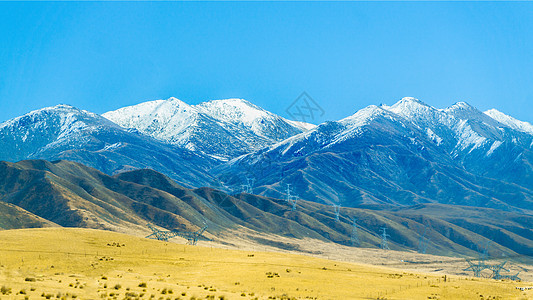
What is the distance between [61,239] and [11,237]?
7.44 metres

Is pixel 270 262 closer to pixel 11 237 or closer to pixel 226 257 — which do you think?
pixel 226 257

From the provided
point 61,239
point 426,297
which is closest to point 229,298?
point 426,297

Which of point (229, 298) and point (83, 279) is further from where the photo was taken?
point (83, 279)

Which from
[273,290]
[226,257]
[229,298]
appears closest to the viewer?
[229,298]

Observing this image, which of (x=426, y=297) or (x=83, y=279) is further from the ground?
(x=426, y=297)

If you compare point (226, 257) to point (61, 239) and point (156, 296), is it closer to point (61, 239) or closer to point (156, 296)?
point (61, 239)

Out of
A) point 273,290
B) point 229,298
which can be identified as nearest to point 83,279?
point 229,298

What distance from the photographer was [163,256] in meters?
83.2

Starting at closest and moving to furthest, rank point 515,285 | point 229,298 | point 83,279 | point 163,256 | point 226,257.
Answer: point 229,298, point 83,279, point 515,285, point 163,256, point 226,257

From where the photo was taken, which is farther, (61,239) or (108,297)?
(61,239)

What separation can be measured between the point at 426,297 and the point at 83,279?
39.2m

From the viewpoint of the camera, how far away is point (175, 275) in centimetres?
6838

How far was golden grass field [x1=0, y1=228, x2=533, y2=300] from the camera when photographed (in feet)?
172

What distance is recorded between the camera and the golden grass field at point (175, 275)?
52438mm
